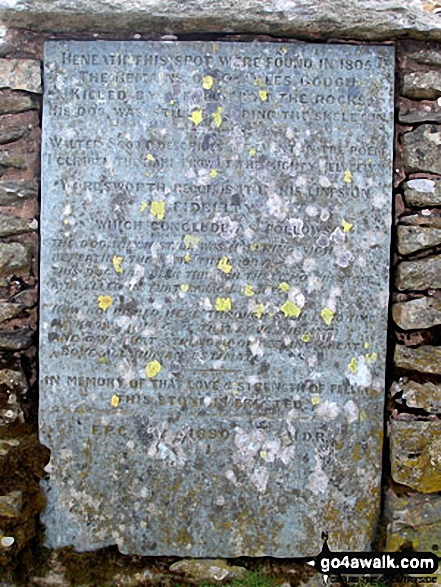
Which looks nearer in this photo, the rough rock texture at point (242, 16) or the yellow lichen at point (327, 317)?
the rough rock texture at point (242, 16)

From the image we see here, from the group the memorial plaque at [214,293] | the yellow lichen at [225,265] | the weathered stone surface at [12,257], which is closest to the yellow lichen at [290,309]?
the memorial plaque at [214,293]

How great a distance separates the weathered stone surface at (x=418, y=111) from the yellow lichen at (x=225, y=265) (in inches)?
39.6

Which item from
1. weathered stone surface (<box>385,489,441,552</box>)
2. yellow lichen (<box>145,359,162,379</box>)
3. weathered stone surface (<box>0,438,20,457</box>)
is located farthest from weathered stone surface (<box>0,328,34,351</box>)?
weathered stone surface (<box>385,489,441,552</box>)

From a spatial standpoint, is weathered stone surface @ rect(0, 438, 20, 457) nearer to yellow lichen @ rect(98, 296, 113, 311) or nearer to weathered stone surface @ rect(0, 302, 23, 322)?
weathered stone surface @ rect(0, 302, 23, 322)

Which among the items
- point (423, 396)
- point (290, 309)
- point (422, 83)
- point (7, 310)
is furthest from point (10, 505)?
point (422, 83)

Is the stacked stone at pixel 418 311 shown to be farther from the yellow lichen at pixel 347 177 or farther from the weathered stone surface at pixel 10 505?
the weathered stone surface at pixel 10 505

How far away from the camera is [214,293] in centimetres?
283

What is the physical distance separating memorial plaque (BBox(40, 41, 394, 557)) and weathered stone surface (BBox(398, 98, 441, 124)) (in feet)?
0.28

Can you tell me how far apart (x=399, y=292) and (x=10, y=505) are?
6.40ft

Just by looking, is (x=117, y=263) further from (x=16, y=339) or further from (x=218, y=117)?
(x=218, y=117)

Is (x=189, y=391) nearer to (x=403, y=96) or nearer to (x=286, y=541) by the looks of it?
(x=286, y=541)

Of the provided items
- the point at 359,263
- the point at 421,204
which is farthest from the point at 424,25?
the point at 359,263

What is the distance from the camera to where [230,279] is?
9.26 feet

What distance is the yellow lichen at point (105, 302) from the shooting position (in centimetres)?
282
